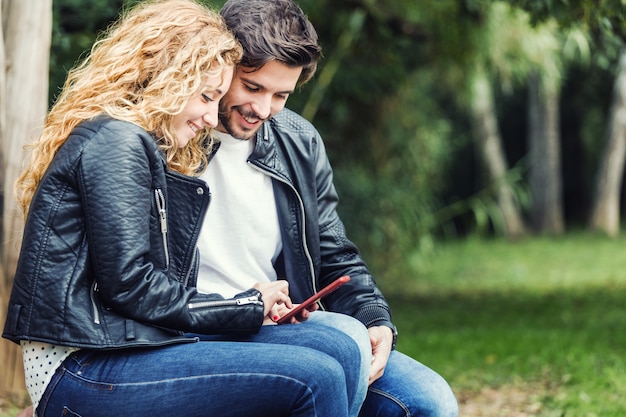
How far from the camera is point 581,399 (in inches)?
185

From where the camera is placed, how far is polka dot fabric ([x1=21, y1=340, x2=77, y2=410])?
226 cm

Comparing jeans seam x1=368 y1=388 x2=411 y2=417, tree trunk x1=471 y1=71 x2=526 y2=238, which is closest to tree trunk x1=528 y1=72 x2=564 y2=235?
tree trunk x1=471 y1=71 x2=526 y2=238

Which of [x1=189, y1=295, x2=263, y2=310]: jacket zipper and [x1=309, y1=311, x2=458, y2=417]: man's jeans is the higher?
[x1=189, y1=295, x2=263, y2=310]: jacket zipper

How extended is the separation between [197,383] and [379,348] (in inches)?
25.0

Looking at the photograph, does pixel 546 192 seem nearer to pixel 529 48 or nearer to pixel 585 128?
pixel 585 128

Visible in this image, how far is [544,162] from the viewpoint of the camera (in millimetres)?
19844

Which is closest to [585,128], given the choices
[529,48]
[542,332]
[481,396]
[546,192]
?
[546,192]

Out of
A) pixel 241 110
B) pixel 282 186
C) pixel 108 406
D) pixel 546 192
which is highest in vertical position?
pixel 241 110

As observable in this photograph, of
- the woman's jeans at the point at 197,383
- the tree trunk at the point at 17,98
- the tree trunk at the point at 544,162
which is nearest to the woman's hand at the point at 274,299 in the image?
the woman's jeans at the point at 197,383

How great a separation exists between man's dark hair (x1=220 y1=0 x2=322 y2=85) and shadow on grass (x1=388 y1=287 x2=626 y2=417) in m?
2.40

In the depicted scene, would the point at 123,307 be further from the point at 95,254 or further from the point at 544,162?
the point at 544,162

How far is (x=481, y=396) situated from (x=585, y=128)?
16783 millimetres

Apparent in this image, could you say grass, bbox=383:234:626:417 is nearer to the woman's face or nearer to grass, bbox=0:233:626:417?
grass, bbox=0:233:626:417

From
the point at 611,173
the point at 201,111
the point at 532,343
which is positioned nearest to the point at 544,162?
the point at 611,173
